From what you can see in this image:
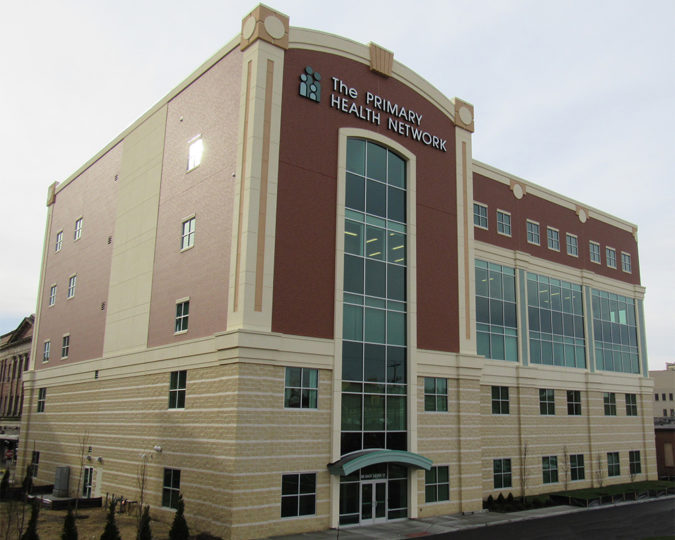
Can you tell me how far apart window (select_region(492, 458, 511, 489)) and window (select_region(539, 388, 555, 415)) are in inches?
197

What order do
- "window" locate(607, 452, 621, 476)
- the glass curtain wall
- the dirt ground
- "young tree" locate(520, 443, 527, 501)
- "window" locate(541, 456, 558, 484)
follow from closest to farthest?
the dirt ground, the glass curtain wall, "young tree" locate(520, 443, 527, 501), "window" locate(541, 456, 558, 484), "window" locate(607, 452, 621, 476)

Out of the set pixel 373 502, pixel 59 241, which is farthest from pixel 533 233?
pixel 59 241

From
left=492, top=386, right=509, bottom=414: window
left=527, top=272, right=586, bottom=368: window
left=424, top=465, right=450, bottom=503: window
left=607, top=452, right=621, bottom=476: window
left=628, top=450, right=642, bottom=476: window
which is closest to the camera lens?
left=424, top=465, right=450, bottom=503: window

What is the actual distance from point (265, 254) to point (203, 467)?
9.33 meters

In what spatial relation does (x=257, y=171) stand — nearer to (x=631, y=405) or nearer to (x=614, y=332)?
(x=614, y=332)

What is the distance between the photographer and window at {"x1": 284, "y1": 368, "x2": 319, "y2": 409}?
27.2 m

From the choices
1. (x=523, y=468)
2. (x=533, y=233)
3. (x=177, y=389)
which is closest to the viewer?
(x=177, y=389)

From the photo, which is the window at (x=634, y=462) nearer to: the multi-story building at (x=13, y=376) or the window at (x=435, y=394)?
the window at (x=435, y=394)

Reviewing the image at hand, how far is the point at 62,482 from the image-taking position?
125 feet

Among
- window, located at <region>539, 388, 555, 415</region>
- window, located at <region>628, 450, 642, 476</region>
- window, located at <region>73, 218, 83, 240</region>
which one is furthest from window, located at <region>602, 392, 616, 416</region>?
window, located at <region>73, 218, 83, 240</region>

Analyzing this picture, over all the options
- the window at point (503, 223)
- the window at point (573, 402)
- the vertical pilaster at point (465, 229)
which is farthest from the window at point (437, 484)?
the window at point (503, 223)

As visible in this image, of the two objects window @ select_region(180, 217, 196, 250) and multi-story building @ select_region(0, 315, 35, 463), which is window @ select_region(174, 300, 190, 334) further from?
multi-story building @ select_region(0, 315, 35, 463)

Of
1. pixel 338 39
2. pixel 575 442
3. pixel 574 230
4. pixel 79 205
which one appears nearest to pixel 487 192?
pixel 574 230

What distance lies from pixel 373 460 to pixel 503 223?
827 inches
